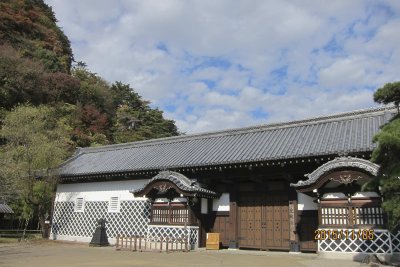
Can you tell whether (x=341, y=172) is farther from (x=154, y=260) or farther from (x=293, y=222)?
(x=154, y=260)

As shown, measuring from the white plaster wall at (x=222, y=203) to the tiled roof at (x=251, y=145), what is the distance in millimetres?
1901

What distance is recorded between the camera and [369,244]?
12.4 metres

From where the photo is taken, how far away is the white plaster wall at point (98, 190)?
19406mm

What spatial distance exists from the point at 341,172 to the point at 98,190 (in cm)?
1326

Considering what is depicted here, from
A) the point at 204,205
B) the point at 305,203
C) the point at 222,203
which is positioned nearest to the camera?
the point at 305,203

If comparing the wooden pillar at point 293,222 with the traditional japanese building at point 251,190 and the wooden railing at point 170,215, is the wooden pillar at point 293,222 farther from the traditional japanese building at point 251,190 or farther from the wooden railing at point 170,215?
the wooden railing at point 170,215

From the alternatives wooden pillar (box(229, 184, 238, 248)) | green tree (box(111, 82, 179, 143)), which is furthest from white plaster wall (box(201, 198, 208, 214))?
green tree (box(111, 82, 179, 143))

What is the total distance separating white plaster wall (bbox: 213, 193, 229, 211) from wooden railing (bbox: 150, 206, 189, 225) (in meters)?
1.57

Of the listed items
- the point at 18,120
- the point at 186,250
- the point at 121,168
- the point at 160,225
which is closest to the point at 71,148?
the point at 18,120

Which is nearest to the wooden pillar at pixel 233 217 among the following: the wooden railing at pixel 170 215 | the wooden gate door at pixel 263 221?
the wooden gate door at pixel 263 221

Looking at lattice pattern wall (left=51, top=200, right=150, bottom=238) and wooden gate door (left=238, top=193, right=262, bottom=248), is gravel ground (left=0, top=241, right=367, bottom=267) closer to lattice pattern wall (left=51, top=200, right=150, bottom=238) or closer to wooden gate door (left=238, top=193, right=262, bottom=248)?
wooden gate door (left=238, top=193, right=262, bottom=248)

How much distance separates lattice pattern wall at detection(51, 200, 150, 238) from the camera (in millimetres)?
18562
